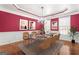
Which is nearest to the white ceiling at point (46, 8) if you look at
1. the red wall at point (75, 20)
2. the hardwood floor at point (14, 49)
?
the red wall at point (75, 20)

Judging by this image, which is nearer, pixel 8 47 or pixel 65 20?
pixel 8 47

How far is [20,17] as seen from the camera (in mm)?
2615

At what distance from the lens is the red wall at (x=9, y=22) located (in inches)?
96.3

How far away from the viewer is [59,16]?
2.59 meters

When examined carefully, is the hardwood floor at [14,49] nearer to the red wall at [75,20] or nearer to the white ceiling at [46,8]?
the red wall at [75,20]

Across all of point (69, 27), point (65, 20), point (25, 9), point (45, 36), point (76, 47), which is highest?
point (25, 9)

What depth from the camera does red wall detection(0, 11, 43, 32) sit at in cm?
245

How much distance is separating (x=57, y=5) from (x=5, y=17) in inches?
55.1

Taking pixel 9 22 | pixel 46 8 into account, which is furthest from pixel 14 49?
pixel 46 8

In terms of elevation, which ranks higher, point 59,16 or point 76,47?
point 59,16

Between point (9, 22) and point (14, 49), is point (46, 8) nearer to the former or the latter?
point (9, 22)

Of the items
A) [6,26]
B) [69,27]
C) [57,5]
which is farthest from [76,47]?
[6,26]

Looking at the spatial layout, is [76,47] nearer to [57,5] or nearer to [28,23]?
[57,5]
